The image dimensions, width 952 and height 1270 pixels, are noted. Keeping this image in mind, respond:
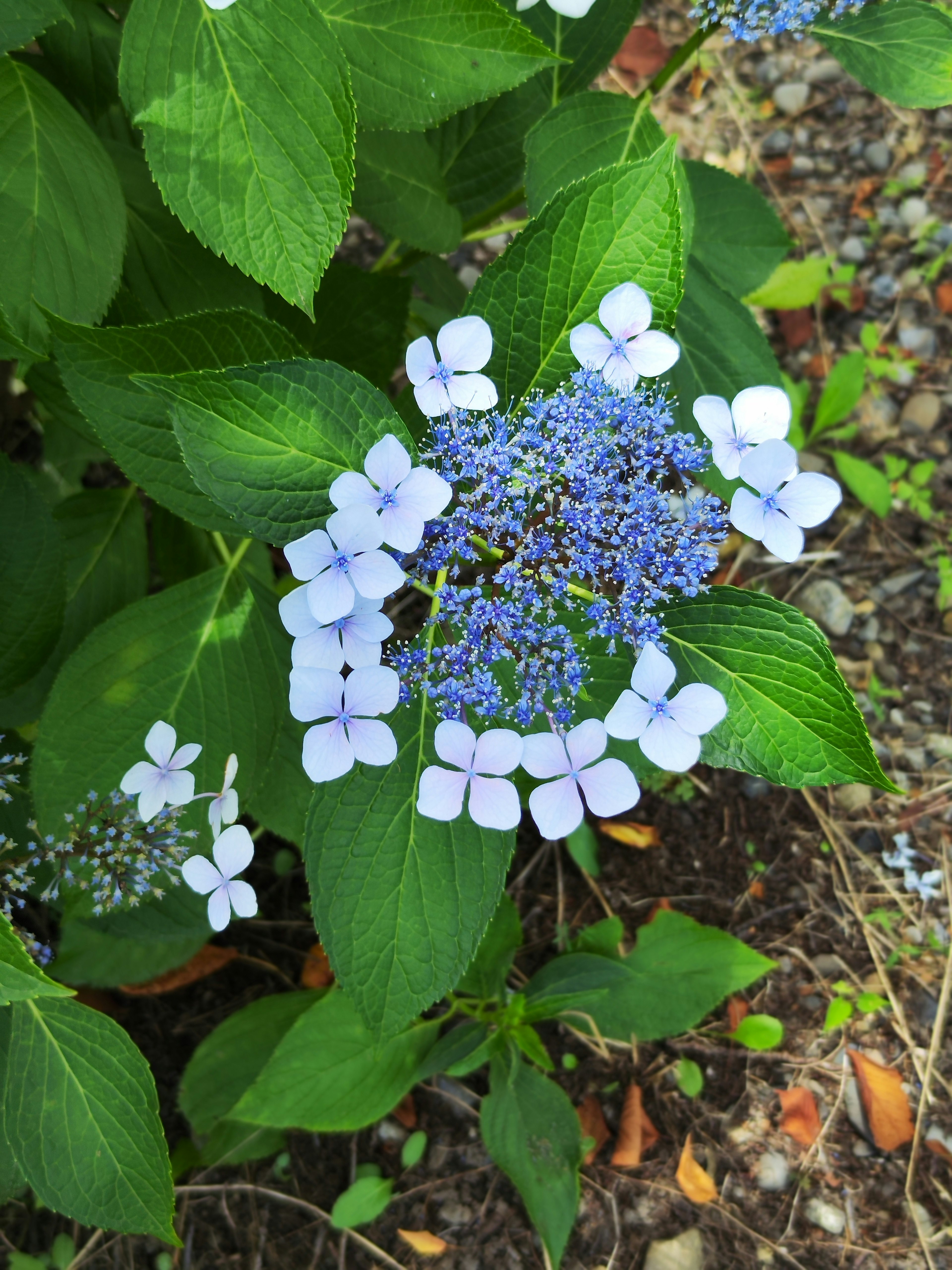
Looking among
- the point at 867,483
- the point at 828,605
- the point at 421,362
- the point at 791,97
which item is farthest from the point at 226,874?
the point at 791,97

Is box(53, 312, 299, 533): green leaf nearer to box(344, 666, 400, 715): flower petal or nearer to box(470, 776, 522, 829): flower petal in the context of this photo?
box(344, 666, 400, 715): flower petal

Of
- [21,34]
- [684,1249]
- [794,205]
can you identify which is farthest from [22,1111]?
[794,205]

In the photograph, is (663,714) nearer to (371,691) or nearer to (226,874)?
(371,691)

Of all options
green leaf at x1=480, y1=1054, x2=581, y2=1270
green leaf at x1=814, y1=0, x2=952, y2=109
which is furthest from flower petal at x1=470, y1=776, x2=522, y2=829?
green leaf at x1=814, y1=0, x2=952, y2=109

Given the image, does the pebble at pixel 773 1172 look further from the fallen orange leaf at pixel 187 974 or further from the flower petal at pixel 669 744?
the flower petal at pixel 669 744

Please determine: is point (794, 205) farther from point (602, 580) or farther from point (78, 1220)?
point (78, 1220)
